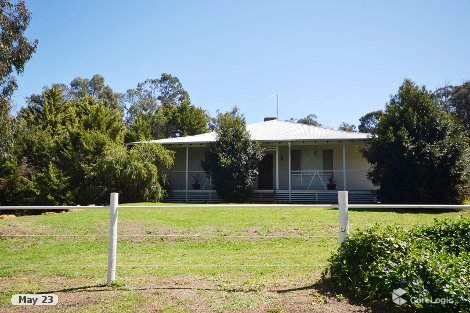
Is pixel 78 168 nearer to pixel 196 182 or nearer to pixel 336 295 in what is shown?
pixel 196 182

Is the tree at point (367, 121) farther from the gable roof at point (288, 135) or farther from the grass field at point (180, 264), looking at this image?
the grass field at point (180, 264)

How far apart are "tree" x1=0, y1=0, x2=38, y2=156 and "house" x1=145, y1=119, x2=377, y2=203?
7.97 metres

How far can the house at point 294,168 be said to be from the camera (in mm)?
21016

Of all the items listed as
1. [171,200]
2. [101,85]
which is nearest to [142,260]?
[171,200]

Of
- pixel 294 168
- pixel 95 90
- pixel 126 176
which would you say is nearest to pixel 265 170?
pixel 294 168

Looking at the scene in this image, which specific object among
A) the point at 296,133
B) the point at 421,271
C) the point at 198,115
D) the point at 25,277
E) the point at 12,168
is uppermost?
the point at 198,115

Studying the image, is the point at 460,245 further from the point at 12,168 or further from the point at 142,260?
the point at 12,168

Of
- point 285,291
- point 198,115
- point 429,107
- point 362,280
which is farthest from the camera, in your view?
point 198,115

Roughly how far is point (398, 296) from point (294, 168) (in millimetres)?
19092

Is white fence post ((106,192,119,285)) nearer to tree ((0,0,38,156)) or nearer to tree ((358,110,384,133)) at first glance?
tree ((0,0,38,156))

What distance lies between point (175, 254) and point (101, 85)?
49634 millimetres

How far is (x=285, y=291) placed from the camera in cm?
528

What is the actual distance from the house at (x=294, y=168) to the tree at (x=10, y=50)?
26.1 feet

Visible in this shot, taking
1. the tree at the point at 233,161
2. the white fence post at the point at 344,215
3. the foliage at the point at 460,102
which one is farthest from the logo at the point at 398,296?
the foliage at the point at 460,102
